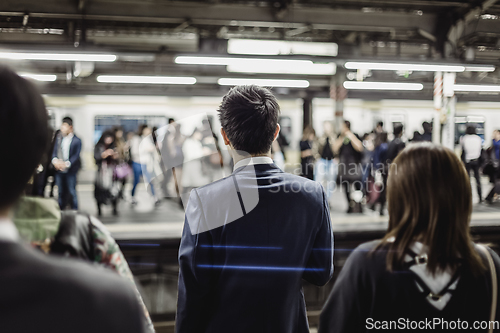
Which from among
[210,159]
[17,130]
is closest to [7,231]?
[17,130]

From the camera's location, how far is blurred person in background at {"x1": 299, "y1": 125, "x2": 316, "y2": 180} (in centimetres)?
800

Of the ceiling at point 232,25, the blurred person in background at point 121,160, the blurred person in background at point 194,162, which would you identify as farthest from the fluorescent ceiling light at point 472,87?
the blurred person in background at point 121,160

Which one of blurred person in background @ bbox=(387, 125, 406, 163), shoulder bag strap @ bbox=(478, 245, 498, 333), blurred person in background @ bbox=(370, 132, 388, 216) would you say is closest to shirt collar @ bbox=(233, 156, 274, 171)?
shoulder bag strap @ bbox=(478, 245, 498, 333)

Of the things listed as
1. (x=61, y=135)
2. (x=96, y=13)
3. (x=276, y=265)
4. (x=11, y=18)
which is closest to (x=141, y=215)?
(x=61, y=135)

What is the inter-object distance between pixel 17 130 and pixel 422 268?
0.94 m

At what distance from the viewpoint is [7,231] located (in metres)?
0.54

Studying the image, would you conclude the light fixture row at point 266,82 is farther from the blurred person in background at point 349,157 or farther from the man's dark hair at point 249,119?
the man's dark hair at point 249,119

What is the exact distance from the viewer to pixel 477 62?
7.06 m

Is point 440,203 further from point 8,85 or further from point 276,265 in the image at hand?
point 8,85

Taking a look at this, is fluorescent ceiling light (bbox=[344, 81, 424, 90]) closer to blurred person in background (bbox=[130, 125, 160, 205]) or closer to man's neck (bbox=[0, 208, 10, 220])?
blurred person in background (bbox=[130, 125, 160, 205])

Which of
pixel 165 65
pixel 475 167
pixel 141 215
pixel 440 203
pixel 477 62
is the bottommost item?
pixel 141 215

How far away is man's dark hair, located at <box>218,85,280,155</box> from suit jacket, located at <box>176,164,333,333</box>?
8 centimetres

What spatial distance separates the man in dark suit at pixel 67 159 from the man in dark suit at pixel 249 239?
18.8 ft

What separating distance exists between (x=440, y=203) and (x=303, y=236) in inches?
→ 17.7
